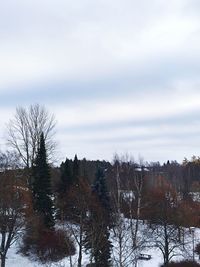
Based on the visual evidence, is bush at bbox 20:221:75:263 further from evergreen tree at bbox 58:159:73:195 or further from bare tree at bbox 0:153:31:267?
evergreen tree at bbox 58:159:73:195

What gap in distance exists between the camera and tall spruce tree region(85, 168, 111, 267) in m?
34.6

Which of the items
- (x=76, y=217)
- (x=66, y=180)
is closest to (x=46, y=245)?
(x=76, y=217)

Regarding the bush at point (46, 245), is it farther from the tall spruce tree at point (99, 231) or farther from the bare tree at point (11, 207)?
the tall spruce tree at point (99, 231)

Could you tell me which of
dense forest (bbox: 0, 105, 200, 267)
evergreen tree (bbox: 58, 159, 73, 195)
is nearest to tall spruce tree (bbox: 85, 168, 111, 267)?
dense forest (bbox: 0, 105, 200, 267)

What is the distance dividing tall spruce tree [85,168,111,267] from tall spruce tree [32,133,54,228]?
446 centimetres

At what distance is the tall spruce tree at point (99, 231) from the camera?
114 feet

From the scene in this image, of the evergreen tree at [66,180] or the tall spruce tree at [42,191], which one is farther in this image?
the evergreen tree at [66,180]

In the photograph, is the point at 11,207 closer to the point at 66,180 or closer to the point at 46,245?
the point at 46,245

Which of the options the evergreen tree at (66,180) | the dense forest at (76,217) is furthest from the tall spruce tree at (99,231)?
the evergreen tree at (66,180)

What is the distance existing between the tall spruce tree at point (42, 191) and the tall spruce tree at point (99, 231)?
4.46 metres

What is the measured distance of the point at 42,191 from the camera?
4541cm

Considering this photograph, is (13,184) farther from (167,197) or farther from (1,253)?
(167,197)

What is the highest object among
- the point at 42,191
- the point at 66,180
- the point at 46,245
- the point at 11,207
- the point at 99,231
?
the point at 66,180

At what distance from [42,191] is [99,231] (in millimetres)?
11343
